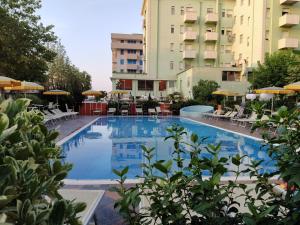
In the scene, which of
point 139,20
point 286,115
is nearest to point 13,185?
point 286,115

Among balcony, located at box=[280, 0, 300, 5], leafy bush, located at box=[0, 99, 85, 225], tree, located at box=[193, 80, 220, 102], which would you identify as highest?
balcony, located at box=[280, 0, 300, 5]

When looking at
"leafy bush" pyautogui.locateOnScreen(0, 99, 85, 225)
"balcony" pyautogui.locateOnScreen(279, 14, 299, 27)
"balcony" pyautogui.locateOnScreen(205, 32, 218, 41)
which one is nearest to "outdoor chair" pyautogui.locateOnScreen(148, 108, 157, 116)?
"balcony" pyautogui.locateOnScreen(205, 32, 218, 41)

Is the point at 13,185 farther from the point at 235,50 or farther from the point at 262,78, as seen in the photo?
the point at 235,50

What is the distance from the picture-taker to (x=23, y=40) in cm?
2142

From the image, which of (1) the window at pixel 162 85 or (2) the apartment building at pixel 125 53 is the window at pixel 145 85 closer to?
(1) the window at pixel 162 85

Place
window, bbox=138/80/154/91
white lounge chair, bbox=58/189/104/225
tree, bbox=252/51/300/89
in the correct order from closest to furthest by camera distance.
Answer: white lounge chair, bbox=58/189/104/225 → tree, bbox=252/51/300/89 → window, bbox=138/80/154/91

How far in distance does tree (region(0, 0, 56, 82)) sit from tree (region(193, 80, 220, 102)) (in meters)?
13.3

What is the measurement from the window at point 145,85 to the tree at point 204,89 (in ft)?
35.0

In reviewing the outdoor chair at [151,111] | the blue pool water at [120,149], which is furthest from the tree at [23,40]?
the outdoor chair at [151,111]

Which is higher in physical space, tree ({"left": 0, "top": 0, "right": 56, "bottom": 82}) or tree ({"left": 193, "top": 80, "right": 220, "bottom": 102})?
tree ({"left": 0, "top": 0, "right": 56, "bottom": 82})

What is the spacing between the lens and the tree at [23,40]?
2020cm

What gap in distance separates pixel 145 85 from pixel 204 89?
1232 centimetres

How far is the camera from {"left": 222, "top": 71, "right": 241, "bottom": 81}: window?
32031 millimetres

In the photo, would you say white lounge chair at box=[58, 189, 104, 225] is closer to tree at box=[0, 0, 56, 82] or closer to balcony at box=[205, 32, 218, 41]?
tree at box=[0, 0, 56, 82]
